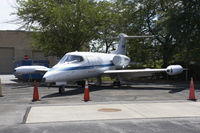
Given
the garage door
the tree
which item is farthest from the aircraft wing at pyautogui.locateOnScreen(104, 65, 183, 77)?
the garage door

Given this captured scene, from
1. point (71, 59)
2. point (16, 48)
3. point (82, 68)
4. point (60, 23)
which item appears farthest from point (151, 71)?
point (16, 48)

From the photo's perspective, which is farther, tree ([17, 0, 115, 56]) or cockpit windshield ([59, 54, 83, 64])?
tree ([17, 0, 115, 56])

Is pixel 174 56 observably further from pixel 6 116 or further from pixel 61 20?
pixel 6 116

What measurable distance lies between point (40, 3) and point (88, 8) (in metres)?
4.85

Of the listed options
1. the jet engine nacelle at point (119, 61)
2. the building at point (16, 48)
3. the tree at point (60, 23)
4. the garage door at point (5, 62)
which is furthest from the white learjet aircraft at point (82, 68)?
the building at point (16, 48)

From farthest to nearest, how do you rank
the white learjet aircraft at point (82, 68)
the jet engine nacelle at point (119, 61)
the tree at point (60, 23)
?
the tree at point (60, 23) → the jet engine nacelle at point (119, 61) → the white learjet aircraft at point (82, 68)

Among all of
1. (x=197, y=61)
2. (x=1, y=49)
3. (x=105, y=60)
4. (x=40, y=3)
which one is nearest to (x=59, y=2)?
(x=40, y=3)

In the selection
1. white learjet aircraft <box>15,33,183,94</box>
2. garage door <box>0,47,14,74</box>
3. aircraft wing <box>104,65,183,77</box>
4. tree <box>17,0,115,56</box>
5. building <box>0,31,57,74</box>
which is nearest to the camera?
white learjet aircraft <box>15,33,183,94</box>

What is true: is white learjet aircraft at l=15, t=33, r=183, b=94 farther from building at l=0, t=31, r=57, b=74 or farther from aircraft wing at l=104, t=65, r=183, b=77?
building at l=0, t=31, r=57, b=74

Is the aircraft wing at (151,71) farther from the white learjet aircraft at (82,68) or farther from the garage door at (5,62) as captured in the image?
the garage door at (5,62)

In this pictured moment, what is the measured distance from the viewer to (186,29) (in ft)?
77.0

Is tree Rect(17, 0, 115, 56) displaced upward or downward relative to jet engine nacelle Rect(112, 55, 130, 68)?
upward

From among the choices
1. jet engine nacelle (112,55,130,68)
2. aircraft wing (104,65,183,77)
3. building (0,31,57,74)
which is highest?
building (0,31,57,74)

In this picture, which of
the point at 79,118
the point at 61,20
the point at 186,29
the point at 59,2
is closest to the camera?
the point at 79,118
